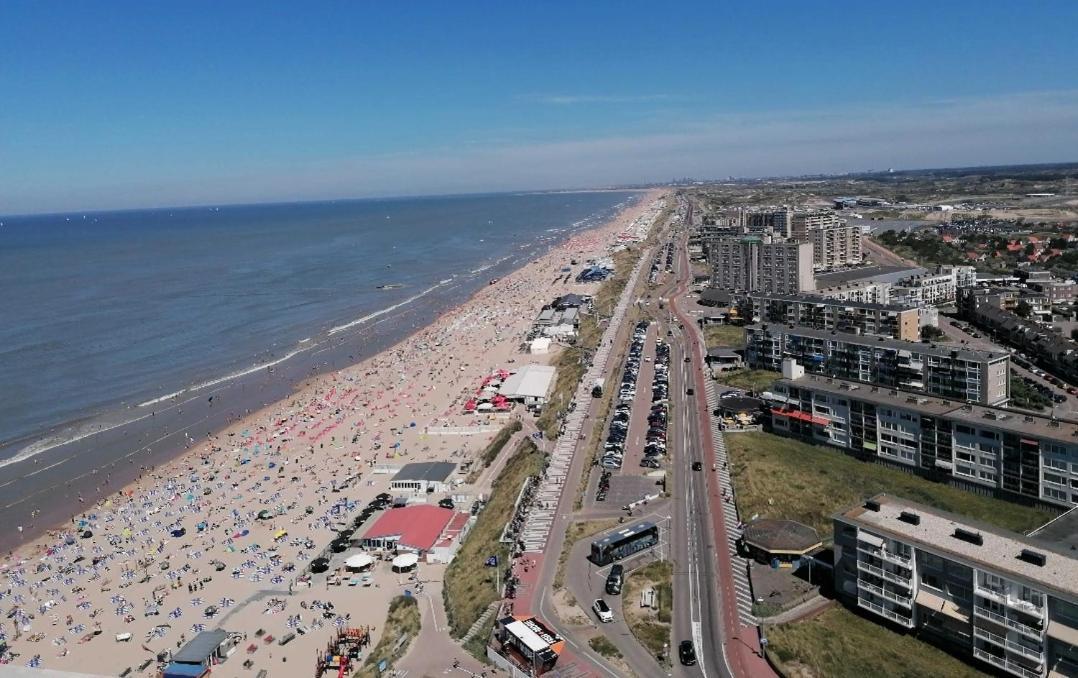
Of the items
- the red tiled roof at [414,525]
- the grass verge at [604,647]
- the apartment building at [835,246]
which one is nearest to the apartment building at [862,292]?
the apartment building at [835,246]

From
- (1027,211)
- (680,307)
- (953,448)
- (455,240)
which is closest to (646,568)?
(953,448)

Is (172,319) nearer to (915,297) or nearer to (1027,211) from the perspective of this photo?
(915,297)

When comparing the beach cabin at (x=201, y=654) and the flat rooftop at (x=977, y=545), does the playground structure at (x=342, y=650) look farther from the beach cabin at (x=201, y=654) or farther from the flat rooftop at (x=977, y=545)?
the flat rooftop at (x=977, y=545)

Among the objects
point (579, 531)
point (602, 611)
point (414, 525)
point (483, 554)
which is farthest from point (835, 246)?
point (602, 611)

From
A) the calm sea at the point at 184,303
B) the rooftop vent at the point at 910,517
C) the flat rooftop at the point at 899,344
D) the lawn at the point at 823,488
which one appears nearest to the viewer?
the rooftop vent at the point at 910,517

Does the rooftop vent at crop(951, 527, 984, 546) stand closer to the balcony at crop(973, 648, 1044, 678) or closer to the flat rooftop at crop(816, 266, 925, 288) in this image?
the balcony at crop(973, 648, 1044, 678)

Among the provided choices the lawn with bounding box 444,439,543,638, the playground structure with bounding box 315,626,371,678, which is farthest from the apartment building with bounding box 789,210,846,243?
the playground structure with bounding box 315,626,371,678
